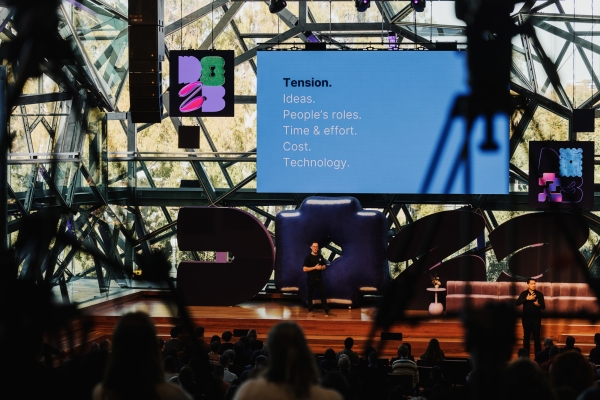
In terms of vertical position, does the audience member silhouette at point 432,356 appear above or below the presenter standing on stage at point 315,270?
below

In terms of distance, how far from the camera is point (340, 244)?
13.0 metres

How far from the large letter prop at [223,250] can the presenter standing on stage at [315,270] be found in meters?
0.95

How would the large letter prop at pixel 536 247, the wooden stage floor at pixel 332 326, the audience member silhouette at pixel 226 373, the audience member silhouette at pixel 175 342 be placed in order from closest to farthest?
the audience member silhouette at pixel 226 373, the audience member silhouette at pixel 175 342, the wooden stage floor at pixel 332 326, the large letter prop at pixel 536 247

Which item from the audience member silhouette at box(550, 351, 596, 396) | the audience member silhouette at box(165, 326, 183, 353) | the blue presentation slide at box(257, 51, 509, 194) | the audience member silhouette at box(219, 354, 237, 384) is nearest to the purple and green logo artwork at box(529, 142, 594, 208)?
the blue presentation slide at box(257, 51, 509, 194)

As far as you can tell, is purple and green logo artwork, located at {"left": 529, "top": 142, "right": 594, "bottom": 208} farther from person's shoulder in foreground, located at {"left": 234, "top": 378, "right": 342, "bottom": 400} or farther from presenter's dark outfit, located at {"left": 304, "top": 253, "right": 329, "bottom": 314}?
person's shoulder in foreground, located at {"left": 234, "top": 378, "right": 342, "bottom": 400}

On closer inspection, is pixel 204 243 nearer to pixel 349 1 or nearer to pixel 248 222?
pixel 248 222

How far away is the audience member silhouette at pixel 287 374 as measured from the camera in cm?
294

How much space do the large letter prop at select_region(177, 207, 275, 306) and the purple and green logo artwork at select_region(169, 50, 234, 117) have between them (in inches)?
58.1

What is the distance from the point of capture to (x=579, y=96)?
13.9 meters

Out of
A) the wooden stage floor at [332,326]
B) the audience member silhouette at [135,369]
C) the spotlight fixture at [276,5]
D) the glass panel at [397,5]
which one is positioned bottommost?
the wooden stage floor at [332,326]

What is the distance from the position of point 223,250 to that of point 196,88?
95.3 inches

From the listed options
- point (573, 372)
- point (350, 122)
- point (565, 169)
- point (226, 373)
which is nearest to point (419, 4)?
point (350, 122)

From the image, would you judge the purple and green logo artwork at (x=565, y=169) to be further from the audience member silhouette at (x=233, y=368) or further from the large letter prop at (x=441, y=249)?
the audience member silhouette at (x=233, y=368)

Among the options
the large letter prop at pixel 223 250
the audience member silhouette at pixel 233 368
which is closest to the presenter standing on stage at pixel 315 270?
the large letter prop at pixel 223 250
